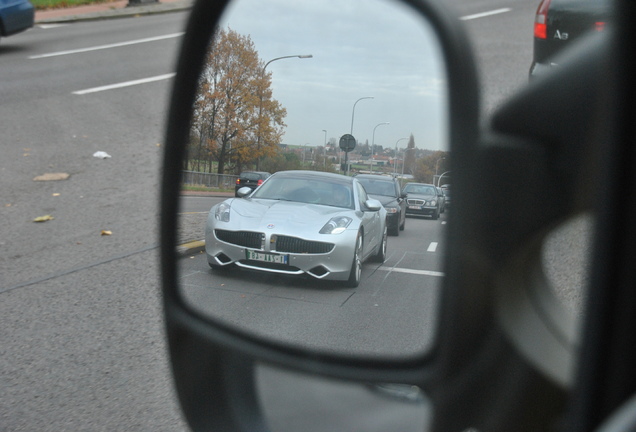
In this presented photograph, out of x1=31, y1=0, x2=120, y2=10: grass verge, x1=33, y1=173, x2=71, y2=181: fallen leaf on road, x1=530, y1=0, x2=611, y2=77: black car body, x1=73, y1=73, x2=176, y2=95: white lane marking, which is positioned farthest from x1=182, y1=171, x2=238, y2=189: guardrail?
x1=31, y1=0, x2=120, y2=10: grass verge

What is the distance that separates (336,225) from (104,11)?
23.7 meters

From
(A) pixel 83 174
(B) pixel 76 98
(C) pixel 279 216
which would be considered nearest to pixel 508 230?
(C) pixel 279 216

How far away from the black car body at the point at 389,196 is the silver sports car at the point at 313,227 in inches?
0.5

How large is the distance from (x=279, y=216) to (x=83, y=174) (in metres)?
8.40

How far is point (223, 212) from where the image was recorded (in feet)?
4.84

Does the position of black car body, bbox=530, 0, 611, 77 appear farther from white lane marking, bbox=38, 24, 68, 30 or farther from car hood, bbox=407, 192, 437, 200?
white lane marking, bbox=38, 24, 68, 30

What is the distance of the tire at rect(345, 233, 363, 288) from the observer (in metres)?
1.31

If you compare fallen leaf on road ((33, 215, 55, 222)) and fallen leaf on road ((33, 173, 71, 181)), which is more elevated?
fallen leaf on road ((33, 173, 71, 181))

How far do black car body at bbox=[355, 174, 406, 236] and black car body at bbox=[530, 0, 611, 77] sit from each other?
34cm

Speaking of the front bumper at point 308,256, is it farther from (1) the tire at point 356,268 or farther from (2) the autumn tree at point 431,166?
(2) the autumn tree at point 431,166

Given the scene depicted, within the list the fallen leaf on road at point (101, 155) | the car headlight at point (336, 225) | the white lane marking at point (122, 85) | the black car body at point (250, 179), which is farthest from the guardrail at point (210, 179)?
the white lane marking at point (122, 85)

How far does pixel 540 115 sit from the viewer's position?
0.92 metres

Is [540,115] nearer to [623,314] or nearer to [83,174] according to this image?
[623,314]

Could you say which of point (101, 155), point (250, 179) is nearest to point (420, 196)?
point (250, 179)
